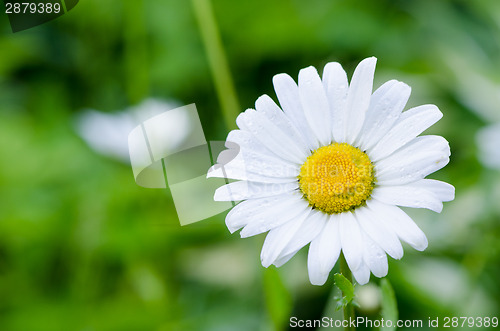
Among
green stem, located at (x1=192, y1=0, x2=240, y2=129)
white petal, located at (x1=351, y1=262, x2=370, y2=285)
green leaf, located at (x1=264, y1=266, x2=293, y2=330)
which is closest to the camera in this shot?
white petal, located at (x1=351, y1=262, x2=370, y2=285)

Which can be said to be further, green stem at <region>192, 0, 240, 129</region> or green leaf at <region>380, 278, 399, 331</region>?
green stem at <region>192, 0, 240, 129</region>

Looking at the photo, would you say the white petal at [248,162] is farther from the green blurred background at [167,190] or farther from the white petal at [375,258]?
the green blurred background at [167,190]

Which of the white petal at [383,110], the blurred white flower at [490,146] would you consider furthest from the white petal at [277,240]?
the blurred white flower at [490,146]

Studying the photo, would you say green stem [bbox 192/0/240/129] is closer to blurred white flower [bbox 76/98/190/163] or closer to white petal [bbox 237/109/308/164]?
blurred white flower [bbox 76/98/190/163]

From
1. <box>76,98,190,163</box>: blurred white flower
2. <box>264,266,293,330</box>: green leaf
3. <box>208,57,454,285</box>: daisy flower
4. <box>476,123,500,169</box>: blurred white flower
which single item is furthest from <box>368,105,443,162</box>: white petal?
<box>76,98,190,163</box>: blurred white flower

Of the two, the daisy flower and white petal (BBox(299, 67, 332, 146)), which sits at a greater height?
white petal (BBox(299, 67, 332, 146))

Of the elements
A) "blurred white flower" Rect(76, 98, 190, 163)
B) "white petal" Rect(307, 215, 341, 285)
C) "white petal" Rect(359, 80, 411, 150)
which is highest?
"blurred white flower" Rect(76, 98, 190, 163)

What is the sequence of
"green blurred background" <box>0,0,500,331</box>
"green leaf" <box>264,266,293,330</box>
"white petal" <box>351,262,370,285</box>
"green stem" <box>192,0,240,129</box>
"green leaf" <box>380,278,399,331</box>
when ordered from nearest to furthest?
"white petal" <box>351,262,370,285</box>, "green leaf" <box>380,278,399,331</box>, "green leaf" <box>264,266,293,330</box>, "green blurred background" <box>0,0,500,331</box>, "green stem" <box>192,0,240,129</box>
